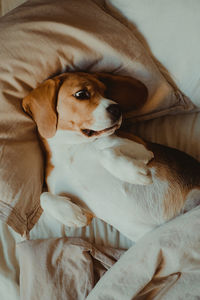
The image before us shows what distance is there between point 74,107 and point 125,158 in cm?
29

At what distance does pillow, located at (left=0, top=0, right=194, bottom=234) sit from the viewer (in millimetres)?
1237

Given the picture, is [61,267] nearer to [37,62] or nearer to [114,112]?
[114,112]

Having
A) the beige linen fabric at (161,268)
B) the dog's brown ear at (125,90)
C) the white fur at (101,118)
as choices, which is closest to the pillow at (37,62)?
the dog's brown ear at (125,90)

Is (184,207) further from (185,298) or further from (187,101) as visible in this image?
(187,101)

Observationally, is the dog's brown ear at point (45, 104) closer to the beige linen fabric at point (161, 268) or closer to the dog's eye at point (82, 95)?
the dog's eye at point (82, 95)

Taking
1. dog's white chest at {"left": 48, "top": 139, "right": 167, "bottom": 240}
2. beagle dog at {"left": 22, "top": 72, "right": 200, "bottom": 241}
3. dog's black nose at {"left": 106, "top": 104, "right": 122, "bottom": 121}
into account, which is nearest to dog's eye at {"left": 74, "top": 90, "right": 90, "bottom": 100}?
beagle dog at {"left": 22, "top": 72, "right": 200, "bottom": 241}

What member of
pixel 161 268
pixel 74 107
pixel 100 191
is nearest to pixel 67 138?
pixel 74 107

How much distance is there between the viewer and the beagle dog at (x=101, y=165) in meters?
1.20

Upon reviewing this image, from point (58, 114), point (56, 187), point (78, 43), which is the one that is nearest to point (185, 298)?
point (56, 187)

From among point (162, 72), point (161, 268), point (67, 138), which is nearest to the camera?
point (161, 268)

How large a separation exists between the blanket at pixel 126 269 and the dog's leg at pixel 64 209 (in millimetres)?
169

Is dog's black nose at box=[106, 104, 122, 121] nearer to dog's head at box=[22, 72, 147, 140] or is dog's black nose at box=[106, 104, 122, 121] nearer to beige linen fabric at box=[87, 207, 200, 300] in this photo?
dog's head at box=[22, 72, 147, 140]

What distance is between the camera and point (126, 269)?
3.85ft

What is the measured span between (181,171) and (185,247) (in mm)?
333
